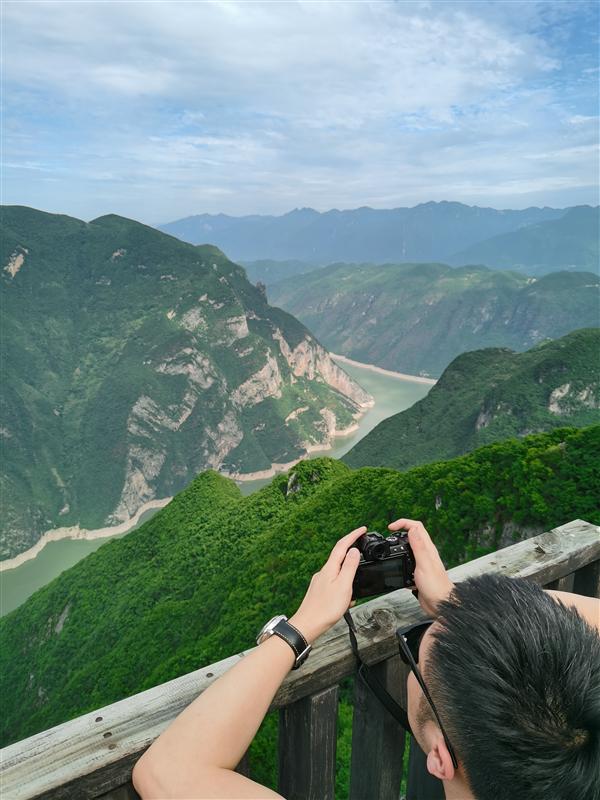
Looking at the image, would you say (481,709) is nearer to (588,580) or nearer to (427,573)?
(427,573)

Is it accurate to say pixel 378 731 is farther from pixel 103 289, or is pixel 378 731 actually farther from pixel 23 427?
pixel 103 289

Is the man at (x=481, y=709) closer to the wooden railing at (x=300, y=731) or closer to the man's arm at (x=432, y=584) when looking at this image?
the wooden railing at (x=300, y=731)

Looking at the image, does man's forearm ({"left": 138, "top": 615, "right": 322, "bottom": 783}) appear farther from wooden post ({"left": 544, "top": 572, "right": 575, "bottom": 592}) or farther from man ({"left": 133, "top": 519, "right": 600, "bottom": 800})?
wooden post ({"left": 544, "top": 572, "right": 575, "bottom": 592})

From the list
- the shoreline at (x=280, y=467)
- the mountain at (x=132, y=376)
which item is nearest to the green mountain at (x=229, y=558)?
the mountain at (x=132, y=376)

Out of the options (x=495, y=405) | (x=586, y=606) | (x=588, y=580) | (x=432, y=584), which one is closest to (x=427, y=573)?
(x=432, y=584)

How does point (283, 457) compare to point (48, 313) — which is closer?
point (283, 457)

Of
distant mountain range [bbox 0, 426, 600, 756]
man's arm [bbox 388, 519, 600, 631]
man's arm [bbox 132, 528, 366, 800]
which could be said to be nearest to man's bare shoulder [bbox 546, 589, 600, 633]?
man's arm [bbox 388, 519, 600, 631]

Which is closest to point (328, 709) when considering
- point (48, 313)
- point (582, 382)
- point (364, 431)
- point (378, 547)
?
point (378, 547)
